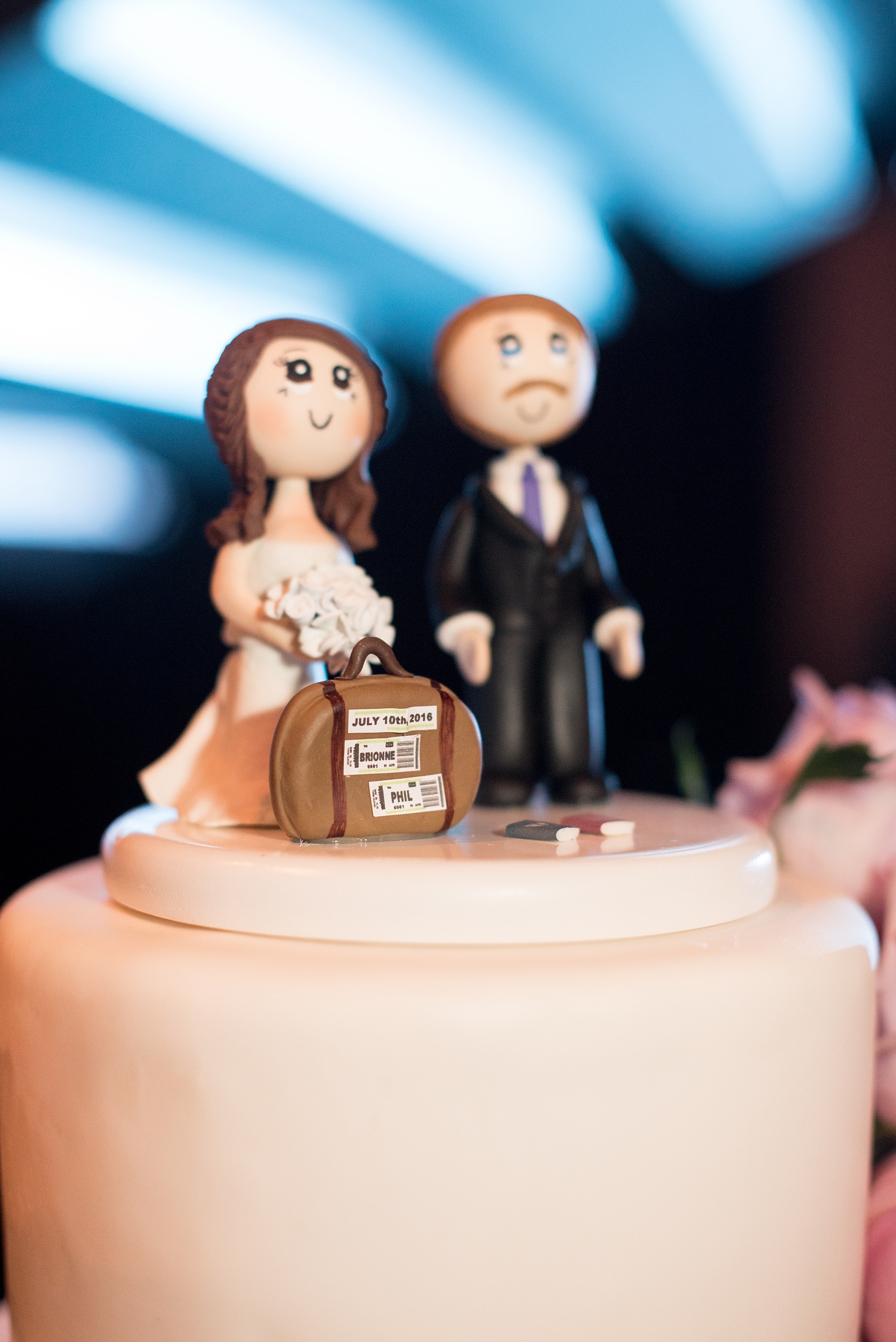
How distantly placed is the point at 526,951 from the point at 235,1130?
0.19m

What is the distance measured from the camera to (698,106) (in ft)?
4.81

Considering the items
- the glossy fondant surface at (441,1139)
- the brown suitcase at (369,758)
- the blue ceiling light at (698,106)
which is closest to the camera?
the glossy fondant surface at (441,1139)

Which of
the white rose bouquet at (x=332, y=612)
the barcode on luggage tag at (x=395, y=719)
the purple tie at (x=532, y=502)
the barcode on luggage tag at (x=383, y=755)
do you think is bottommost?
the barcode on luggage tag at (x=383, y=755)

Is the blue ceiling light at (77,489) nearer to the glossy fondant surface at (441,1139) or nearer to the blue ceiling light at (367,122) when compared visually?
the blue ceiling light at (367,122)

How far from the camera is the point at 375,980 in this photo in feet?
1.93

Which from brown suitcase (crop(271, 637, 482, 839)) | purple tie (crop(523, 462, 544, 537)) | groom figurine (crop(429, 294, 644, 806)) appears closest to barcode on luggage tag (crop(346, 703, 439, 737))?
brown suitcase (crop(271, 637, 482, 839))

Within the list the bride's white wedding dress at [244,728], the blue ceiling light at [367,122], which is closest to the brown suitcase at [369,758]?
the bride's white wedding dress at [244,728]

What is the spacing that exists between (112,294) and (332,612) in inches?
27.6

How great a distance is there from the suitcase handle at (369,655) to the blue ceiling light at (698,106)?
934 millimetres

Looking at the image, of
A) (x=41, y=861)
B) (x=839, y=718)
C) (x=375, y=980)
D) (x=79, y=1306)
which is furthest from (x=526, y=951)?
(x=41, y=861)

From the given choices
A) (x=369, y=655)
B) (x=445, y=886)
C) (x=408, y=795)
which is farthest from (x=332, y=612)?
(x=445, y=886)

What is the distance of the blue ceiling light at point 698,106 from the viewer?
53.2 inches

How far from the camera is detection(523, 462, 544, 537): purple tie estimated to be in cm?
102

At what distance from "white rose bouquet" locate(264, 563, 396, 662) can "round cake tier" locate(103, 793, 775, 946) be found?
0.16 metres
